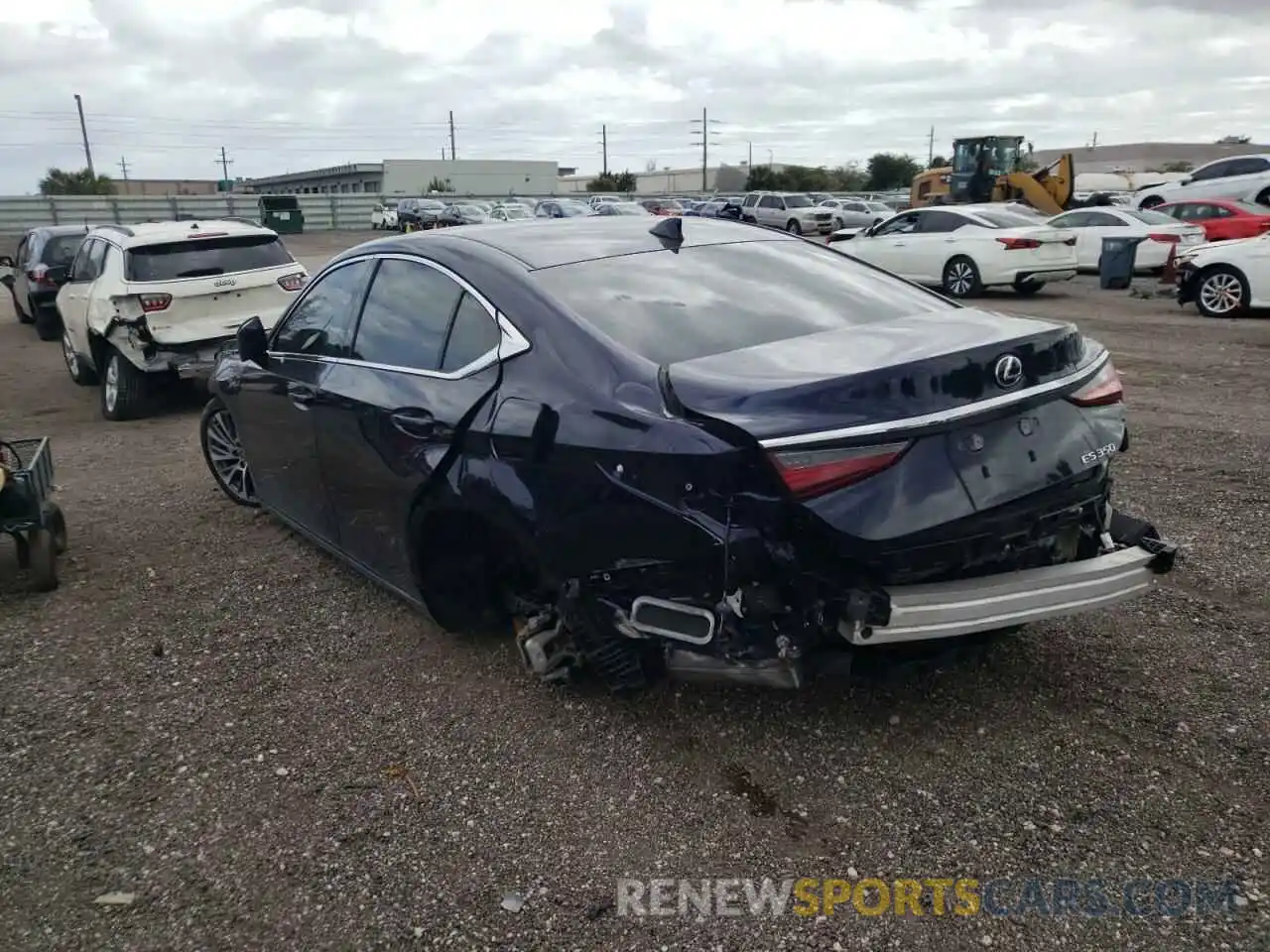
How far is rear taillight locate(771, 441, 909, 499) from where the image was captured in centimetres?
265

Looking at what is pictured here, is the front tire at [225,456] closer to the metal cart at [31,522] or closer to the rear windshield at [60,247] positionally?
the metal cart at [31,522]

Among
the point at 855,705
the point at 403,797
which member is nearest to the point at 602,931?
the point at 403,797

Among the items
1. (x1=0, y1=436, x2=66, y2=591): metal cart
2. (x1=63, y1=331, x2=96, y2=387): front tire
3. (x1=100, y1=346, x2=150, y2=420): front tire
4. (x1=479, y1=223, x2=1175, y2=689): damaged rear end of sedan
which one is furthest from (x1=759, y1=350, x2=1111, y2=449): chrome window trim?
(x1=63, y1=331, x2=96, y2=387): front tire

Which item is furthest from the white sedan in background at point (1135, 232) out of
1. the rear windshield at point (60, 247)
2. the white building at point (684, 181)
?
the white building at point (684, 181)

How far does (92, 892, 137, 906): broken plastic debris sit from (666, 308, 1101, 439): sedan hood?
81.4 inches

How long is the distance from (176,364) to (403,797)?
6.69 meters

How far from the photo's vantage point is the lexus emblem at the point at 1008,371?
290cm

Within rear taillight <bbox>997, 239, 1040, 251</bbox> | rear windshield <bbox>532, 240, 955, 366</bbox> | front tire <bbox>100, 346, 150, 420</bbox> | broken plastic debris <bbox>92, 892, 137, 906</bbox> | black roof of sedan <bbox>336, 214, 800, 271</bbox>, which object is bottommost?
broken plastic debris <bbox>92, 892, 137, 906</bbox>

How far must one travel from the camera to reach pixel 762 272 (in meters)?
3.87

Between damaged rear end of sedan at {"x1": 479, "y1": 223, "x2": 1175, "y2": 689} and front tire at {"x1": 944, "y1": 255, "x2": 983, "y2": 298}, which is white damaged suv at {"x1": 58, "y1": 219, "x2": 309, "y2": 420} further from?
front tire at {"x1": 944, "y1": 255, "x2": 983, "y2": 298}

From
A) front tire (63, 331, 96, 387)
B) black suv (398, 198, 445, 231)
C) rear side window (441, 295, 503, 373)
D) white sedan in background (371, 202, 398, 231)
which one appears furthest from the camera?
white sedan in background (371, 202, 398, 231)

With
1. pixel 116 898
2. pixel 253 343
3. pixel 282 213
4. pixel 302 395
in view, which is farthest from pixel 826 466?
pixel 282 213

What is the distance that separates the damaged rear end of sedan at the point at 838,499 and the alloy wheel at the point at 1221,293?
11.9m

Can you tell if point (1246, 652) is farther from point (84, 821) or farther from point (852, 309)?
point (84, 821)
